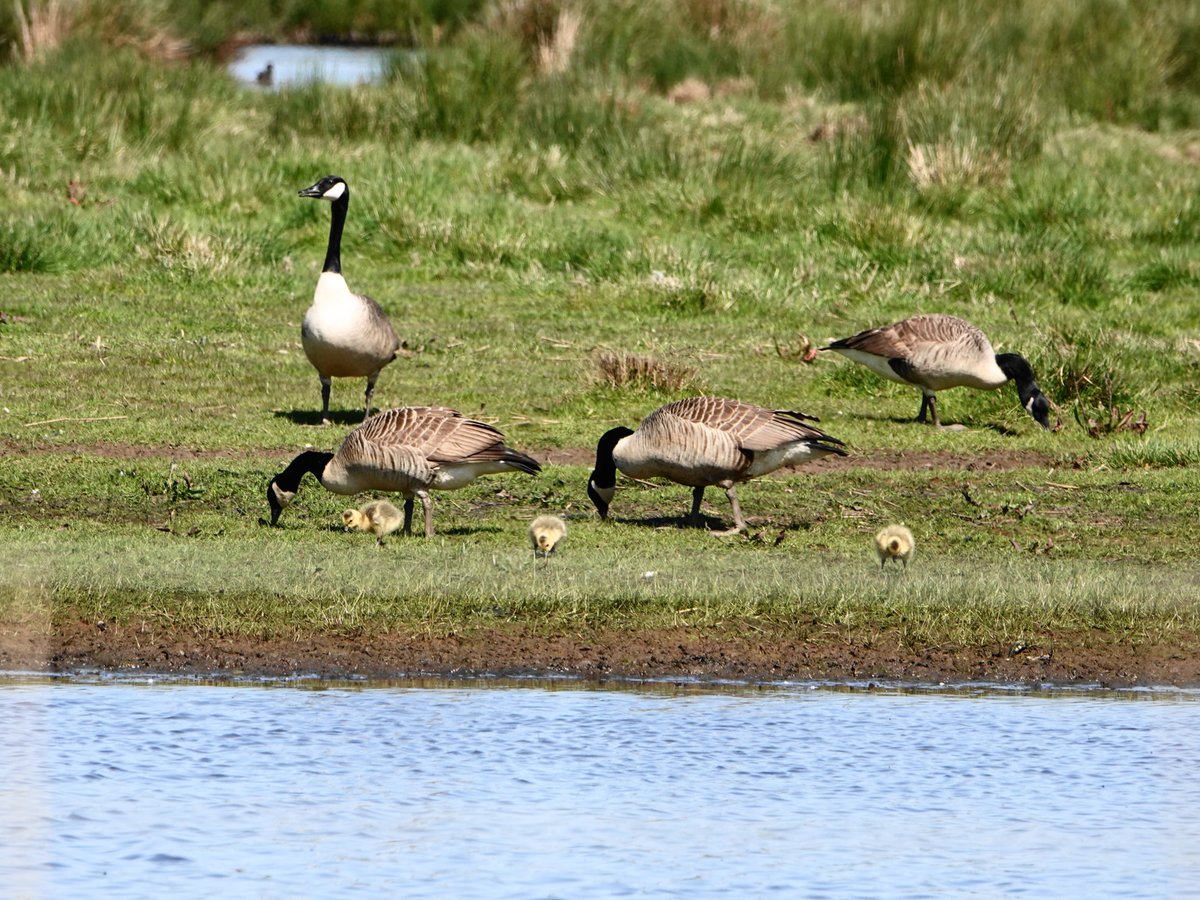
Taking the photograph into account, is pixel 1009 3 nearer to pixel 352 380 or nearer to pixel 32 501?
pixel 352 380

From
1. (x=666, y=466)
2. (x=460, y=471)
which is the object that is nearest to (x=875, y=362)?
(x=666, y=466)

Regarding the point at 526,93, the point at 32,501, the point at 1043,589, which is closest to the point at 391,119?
the point at 526,93

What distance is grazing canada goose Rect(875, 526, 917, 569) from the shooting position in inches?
436

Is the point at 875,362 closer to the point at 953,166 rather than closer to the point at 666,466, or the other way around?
the point at 666,466

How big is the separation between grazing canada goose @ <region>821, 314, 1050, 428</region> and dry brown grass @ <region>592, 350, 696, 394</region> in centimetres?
164

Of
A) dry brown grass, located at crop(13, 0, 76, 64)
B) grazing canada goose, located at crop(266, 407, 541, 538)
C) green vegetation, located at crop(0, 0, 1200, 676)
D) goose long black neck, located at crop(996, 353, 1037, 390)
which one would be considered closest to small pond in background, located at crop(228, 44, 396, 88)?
green vegetation, located at crop(0, 0, 1200, 676)

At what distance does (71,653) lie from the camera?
31.9ft

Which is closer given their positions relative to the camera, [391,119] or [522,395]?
[522,395]

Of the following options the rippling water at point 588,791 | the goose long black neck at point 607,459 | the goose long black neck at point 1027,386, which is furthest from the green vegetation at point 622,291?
the rippling water at point 588,791

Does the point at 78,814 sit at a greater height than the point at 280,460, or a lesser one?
lesser

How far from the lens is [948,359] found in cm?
1520

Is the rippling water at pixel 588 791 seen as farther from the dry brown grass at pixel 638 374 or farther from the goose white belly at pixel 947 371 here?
the dry brown grass at pixel 638 374

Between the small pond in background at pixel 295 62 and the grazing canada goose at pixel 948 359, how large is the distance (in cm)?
1480

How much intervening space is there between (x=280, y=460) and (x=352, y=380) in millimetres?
3413
